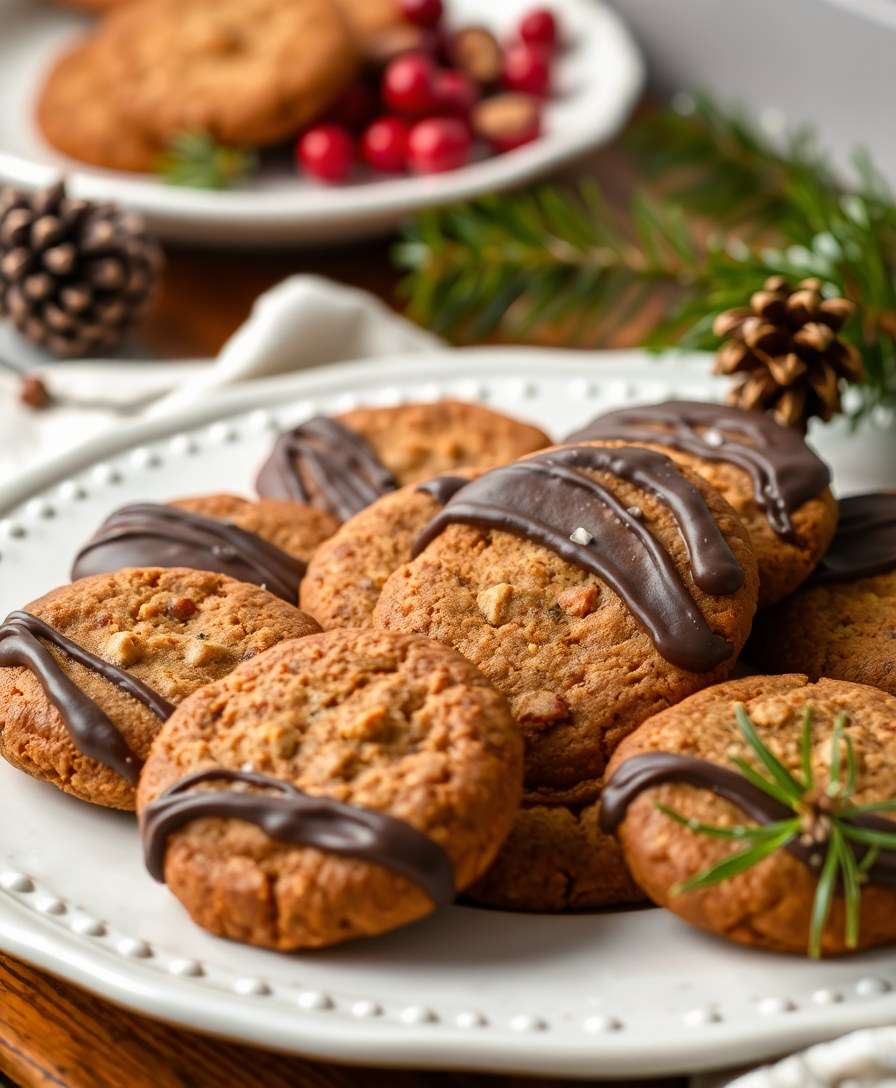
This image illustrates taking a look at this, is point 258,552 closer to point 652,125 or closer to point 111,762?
point 111,762

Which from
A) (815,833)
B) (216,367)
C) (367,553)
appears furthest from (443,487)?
(216,367)

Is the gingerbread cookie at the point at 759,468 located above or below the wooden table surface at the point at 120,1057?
above

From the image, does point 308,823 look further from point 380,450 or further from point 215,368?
point 215,368

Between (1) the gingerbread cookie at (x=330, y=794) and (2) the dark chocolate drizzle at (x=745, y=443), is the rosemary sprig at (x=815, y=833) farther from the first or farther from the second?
(2) the dark chocolate drizzle at (x=745, y=443)

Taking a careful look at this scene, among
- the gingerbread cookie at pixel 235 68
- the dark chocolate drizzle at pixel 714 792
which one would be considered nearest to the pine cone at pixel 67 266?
the gingerbread cookie at pixel 235 68

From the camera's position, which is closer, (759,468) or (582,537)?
(582,537)

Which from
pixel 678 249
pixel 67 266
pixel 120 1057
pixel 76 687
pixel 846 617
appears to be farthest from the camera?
pixel 67 266

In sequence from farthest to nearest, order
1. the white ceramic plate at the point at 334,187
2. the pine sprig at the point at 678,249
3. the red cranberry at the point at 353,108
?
1. the red cranberry at the point at 353,108
2. the white ceramic plate at the point at 334,187
3. the pine sprig at the point at 678,249

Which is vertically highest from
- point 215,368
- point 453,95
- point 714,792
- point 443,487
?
point 714,792
